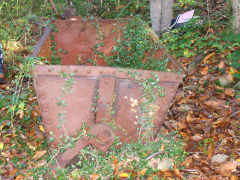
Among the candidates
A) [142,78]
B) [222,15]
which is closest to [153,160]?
[142,78]

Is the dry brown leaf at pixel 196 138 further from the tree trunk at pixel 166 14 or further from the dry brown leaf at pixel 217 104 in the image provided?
the tree trunk at pixel 166 14

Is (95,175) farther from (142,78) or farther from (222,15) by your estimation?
(222,15)

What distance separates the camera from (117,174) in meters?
2.14

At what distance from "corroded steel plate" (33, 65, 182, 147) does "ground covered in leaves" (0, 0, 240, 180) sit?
255mm

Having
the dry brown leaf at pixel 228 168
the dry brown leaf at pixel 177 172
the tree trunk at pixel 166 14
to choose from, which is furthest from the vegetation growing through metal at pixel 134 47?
the tree trunk at pixel 166 14

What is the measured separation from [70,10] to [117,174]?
19.7 feet

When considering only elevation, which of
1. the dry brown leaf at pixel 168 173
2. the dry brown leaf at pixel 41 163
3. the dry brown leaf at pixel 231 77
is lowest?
the dry brown leaf at pixel 168 173

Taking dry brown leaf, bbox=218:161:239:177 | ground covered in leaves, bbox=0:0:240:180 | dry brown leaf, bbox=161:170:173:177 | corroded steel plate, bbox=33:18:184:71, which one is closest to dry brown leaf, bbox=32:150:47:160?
ground covered in leaves, bbox=0:0:240:180

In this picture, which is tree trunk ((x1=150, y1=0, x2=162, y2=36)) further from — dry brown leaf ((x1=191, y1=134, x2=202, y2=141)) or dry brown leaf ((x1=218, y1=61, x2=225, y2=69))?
dry brown leaf ((x1=191, y1=134, x2=202, y2=141))

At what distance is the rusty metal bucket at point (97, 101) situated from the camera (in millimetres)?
2145

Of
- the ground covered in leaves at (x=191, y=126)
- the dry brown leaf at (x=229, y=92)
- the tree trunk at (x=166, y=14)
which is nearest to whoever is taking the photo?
the ground covered in leaves at (x=191, y=126)

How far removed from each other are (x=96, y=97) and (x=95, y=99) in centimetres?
3

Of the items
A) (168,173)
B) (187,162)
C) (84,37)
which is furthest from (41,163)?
(84,37)

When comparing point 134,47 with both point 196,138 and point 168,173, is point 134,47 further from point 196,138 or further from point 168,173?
point 168,173
